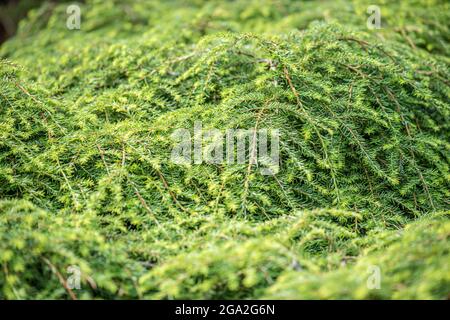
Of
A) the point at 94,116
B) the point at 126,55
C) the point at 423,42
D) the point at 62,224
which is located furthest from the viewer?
the point at 423,42

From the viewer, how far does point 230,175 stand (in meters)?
1.56

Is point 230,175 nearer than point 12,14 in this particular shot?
Yes

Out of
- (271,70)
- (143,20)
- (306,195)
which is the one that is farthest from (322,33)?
(143,20)

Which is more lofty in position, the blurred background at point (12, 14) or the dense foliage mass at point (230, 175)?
the blurred background at point (12, 14)

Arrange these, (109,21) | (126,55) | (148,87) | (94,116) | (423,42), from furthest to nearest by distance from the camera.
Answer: (109,21) → (423,42) → (126,55) → (148,87) → (94,116)

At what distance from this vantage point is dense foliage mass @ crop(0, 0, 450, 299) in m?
1.19

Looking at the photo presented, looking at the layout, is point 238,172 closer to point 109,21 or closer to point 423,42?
point 423,42

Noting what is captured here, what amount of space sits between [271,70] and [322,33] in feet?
1.36

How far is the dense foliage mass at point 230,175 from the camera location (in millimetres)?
1194

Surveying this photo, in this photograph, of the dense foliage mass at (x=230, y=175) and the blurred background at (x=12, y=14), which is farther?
the blurred background at (x=12, y=14)

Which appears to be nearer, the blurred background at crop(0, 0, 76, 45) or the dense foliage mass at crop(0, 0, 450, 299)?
the dense foliage mass at crop(0, 0, 450, 299)

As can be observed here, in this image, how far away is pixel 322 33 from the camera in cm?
200

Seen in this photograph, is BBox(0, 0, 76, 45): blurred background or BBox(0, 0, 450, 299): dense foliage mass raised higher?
BBox(0, 0, 76, 45): blurred background

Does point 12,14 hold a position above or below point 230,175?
above
